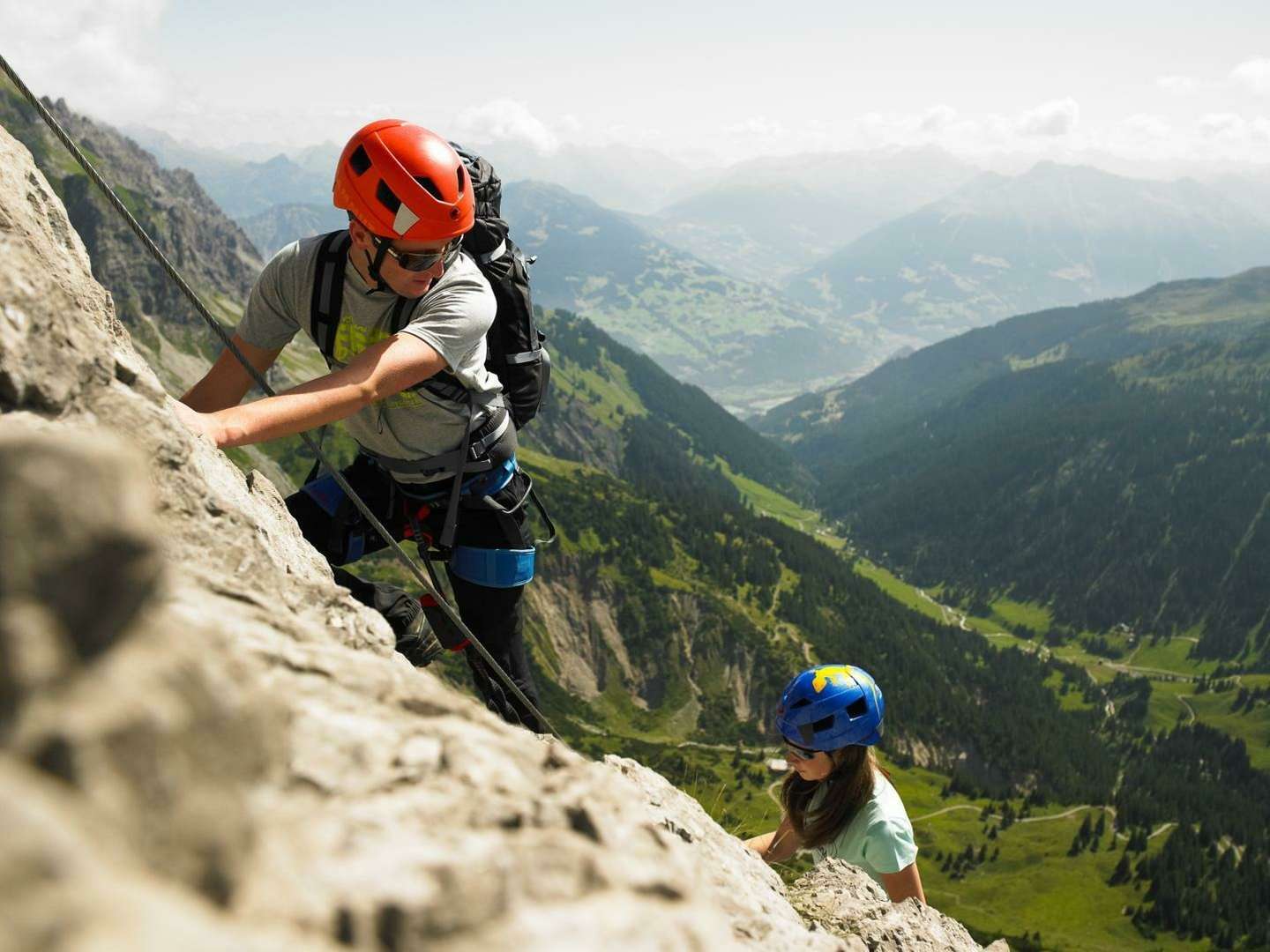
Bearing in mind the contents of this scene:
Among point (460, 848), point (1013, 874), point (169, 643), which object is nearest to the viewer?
point (169, 643)

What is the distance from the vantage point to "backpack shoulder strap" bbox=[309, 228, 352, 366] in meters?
7.67

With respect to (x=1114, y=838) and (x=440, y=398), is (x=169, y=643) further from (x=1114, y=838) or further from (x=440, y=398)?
(x=1114, y=838)

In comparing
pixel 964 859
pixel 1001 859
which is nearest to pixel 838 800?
pixel 964 859

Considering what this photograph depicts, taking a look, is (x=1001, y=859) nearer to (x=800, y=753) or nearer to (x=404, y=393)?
(x=800, y=753)

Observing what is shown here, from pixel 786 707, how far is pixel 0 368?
8.34 meters

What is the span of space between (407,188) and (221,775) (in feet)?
18.7

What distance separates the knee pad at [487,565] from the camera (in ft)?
31.0

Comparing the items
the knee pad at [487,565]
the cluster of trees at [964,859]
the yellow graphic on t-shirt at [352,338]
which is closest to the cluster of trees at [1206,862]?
the cluster of trees at [964,859]

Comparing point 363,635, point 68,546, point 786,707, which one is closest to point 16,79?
point 363,635

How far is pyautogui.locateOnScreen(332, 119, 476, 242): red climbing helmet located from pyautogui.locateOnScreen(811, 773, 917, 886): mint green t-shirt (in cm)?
736

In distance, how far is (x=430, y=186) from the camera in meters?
7.23

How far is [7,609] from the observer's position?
229cm

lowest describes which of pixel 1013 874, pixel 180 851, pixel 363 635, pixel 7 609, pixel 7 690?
pixel 1013 874

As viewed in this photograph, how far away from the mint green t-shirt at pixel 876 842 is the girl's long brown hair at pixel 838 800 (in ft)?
0.26
